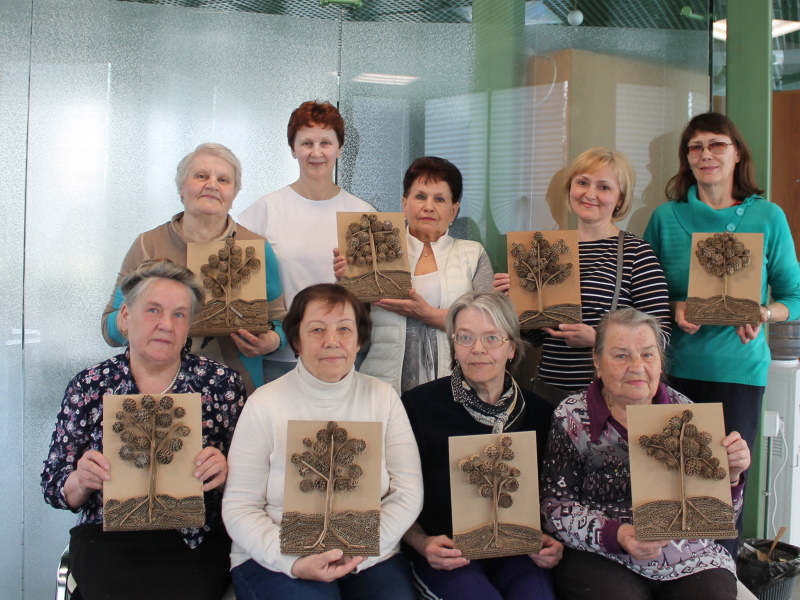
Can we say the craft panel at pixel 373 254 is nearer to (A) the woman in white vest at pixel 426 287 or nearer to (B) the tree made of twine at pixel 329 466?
(A) the woman in white vest at pixel 426 287

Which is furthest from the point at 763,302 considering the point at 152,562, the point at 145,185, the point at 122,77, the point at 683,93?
the point at 122,77

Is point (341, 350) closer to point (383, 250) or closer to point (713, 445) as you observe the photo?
point (383, 250)

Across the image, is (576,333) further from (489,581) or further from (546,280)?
(489,581)

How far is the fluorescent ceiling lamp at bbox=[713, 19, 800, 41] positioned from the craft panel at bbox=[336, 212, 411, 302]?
2.19m

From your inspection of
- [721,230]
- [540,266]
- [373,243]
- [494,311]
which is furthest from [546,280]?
[721,230]

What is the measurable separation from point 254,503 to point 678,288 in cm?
171

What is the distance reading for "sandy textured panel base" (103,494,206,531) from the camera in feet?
6.00

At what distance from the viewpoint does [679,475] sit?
184 centimetres

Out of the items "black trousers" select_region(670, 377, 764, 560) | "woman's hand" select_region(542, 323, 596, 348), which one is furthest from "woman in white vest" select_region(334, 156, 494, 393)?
"black trousers" select_region(670, 377, 764, 560)

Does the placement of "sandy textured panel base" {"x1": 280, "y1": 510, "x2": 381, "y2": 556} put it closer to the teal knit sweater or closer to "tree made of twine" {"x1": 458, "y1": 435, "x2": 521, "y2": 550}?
"tree made of twine" {"x1": 458, "y1": 435, "x2": 521, "y2": 550}

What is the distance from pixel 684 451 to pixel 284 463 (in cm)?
103

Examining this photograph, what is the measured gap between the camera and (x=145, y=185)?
3529 mm

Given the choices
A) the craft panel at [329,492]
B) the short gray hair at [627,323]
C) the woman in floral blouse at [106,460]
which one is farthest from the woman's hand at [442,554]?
the short gray hair at [627,323]

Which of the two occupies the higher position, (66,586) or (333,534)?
(333,534)
